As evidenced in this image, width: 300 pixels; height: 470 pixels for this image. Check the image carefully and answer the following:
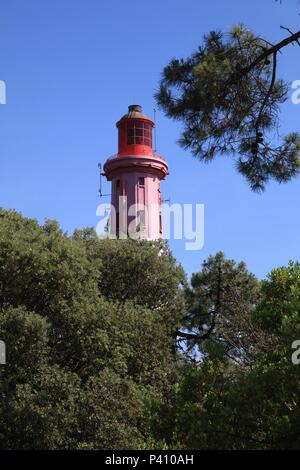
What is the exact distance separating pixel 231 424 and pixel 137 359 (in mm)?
10337

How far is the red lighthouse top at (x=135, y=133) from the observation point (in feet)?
139

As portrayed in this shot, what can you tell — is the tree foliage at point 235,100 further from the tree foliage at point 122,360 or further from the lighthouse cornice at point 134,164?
the lighthouse cornice at point 134,164

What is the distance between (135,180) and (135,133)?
3067mm

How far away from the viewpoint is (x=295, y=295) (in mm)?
11727

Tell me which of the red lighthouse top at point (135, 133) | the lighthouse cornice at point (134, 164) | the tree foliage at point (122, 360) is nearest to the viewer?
the tree foliage at point (122, 360)

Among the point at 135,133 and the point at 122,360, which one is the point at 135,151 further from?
the point at 122,360

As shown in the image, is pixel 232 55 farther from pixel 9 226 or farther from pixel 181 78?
pixel 9 226

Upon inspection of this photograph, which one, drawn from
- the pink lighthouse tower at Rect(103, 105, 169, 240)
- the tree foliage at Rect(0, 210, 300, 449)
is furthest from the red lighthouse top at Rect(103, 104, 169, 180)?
the tree foliage at Rect(0, 210, 300, 449)

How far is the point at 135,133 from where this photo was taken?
42.7m

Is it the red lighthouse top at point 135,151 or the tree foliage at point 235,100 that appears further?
the red lighthouse top at point 135,151

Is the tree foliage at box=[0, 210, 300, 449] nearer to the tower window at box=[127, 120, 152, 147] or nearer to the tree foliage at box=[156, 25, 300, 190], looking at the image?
the tree foliage at box=[156, 25, 300, 190]

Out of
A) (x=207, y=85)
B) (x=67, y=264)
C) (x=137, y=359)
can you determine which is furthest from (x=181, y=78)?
(x=137, y=359)

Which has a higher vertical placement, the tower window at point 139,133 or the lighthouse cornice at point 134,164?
the tower window at point 139,133

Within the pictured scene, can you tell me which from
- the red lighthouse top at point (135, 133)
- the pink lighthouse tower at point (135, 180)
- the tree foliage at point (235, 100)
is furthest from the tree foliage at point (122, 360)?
the red lighthouse top at point (135, 133)
